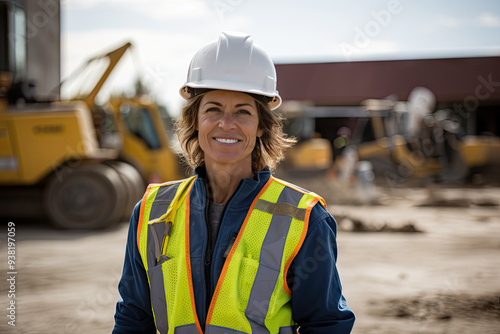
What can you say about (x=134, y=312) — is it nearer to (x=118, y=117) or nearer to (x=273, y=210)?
(x=273, y=210)

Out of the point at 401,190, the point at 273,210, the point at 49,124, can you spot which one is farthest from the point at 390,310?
the point at 401,190

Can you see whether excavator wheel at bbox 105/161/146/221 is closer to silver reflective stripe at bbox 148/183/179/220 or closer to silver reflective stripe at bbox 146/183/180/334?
silver reflective stripe at bbox 148/183/179/220

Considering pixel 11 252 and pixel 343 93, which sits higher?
pixel 343 93

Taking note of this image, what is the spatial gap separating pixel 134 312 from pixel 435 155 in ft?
46.1

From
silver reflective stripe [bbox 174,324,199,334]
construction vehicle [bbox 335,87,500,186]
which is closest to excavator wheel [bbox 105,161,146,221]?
silver reflective stripe [bbox 174,324,199,334]

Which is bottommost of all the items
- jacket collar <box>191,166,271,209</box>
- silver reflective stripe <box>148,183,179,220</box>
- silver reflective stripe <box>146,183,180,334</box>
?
silver reflective stripe <box>146,183,180,334</box>

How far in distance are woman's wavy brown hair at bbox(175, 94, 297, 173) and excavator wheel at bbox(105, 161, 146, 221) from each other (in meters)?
6.61

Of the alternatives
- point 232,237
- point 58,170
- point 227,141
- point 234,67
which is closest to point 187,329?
point 232,237

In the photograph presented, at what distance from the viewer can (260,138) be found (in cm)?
208

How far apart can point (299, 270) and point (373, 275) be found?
4094 mm

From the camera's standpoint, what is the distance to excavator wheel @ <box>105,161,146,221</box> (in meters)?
8.57

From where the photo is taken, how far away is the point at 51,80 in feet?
55.8

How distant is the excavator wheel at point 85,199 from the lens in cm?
825

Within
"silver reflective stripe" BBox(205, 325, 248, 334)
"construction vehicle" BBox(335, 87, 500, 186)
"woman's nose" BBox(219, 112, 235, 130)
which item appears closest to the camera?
"silver reflective stripe" BBox(205, 325, 248, 334)
